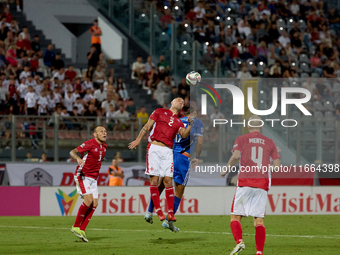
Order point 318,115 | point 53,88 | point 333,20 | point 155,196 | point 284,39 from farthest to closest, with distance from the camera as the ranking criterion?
point 333,20, point 284,39, point 53,88, point 318,115, point 155,196

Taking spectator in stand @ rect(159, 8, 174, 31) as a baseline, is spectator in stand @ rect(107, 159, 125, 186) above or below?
below

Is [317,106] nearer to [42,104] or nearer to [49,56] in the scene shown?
[42,104]

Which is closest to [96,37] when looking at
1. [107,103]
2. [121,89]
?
[121,89]

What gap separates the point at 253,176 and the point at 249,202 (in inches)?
15.8

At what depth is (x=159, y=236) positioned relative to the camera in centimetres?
1248

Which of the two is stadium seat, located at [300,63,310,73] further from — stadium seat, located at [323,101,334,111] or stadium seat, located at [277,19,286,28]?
stadium seat, located at [323,101,334,111]

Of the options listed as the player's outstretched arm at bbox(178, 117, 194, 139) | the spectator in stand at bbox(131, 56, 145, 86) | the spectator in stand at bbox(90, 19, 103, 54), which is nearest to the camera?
the player's outstretched arm at bbox(178, 117, 194, 139)

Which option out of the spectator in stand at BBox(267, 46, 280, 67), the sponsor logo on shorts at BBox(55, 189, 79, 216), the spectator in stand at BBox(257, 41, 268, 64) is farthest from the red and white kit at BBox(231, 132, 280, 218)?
the spectator in stand at BBox(257, 41, 268, 64)

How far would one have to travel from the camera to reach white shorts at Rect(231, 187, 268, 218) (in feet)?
29.7

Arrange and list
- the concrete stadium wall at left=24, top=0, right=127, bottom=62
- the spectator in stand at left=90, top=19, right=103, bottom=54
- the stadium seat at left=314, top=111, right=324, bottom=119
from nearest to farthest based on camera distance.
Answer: the stadium seat at left=314, top=111, right=324, bottom=119 → the spectator in stand at left=90, top=19, right=103, bottom=54 → the concrete stadium wall at left=24, top=0, right=127, bottom=62

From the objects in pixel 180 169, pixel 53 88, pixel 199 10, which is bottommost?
pixel 180 169

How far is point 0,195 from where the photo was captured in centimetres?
1741

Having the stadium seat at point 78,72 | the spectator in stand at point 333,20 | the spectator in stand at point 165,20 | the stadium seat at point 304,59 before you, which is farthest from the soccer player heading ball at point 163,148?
the spectator in stand at point 333,20

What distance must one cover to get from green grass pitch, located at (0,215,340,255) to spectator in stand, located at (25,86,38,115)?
4.44m
